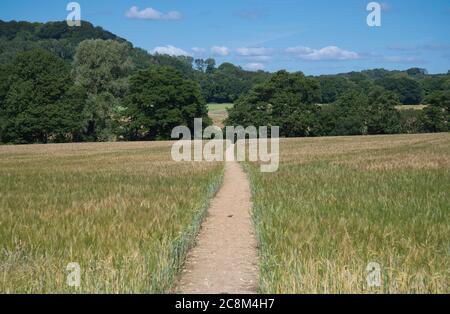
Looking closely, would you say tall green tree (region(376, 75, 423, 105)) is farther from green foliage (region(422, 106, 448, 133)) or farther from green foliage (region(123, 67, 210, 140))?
green foliage (region(123, 67, 210, 140))

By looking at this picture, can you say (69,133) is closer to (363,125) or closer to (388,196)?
(363,125)

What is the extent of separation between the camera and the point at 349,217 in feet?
32.8

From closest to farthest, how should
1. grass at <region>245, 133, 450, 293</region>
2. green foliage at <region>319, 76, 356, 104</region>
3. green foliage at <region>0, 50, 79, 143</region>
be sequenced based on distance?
grass at <region>245, 133, 450, 293</region> → green foliage at <region>0, 50, 79, 143</region> → green foliage at <region>319, 76, 356, 104</region>

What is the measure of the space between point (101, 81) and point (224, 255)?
6576 centimetres

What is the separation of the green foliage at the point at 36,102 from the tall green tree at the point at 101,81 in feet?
9.06

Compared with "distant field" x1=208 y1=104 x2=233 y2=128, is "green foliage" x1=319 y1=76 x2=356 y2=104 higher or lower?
higher

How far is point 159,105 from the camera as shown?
73.6m

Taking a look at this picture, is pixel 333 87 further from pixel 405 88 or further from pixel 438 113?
pixel 438 113

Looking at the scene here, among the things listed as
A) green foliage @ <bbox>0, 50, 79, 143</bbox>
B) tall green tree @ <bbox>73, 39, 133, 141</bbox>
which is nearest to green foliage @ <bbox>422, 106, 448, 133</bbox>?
tall green tree @ <bbox>73, 39, 133, 141</bbox>

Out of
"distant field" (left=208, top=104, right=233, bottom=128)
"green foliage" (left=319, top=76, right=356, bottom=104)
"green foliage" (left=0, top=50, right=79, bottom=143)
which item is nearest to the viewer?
"green foliage" (left=0, top=50, right=79, bottom=143)

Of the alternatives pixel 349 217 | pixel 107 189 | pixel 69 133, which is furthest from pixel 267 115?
pixel 349 217

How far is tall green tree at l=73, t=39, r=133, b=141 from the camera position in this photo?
6914 centimetres

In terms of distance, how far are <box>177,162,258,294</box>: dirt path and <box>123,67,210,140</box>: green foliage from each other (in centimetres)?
5901
